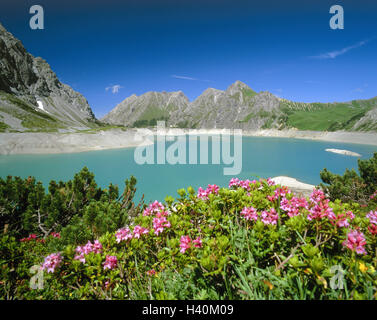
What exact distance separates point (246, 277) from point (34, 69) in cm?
21881

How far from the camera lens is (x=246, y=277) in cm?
225

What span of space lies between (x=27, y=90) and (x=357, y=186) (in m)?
Answer: 197

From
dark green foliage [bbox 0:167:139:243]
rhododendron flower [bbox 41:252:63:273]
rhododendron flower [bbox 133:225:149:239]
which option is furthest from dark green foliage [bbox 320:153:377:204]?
rhododendron flower [bbox 41:252:63:273]

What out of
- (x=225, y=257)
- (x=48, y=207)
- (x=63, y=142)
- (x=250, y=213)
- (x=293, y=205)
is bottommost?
(x=48, y=207)

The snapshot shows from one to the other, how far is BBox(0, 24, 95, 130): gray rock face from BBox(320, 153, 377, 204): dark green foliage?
112m

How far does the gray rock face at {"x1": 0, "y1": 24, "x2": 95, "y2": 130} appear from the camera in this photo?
104400 mm

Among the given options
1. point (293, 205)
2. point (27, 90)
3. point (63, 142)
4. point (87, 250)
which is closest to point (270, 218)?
point (293, 205)

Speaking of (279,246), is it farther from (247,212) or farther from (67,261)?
(67,261)

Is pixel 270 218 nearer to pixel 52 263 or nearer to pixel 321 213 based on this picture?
pixel 321 213

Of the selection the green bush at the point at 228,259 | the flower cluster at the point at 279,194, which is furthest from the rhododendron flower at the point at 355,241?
the flower cluster at the point at 279,194

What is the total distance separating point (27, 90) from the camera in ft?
476

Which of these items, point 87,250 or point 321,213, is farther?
point 87,250
